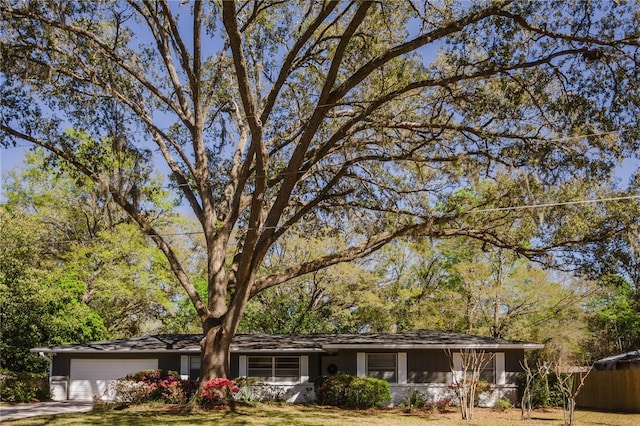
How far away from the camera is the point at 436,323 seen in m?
30.9

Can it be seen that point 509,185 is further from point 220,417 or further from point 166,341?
point 166,341

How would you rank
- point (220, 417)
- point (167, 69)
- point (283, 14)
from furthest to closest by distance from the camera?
point (167, 69) < point (283, 14) < point (220, 417)

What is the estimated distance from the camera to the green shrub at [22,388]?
20.8 m

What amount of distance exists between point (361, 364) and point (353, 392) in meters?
2.04

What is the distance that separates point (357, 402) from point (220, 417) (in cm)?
634

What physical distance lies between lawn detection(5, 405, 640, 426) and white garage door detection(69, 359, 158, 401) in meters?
5.85

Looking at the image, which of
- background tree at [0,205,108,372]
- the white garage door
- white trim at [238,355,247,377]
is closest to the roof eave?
white trim at [238,355,247,377]

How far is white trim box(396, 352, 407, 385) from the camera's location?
71.4ft

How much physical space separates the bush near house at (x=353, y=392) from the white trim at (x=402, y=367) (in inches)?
45.4

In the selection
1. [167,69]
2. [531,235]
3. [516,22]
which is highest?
[167,69]

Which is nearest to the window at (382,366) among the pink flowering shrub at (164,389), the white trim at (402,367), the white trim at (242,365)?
the white trim at (402,367)

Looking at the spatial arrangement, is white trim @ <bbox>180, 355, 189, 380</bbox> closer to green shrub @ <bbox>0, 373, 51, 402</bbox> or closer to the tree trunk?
green shrub @ <bbox>0, 373, 51, 402</bbox>

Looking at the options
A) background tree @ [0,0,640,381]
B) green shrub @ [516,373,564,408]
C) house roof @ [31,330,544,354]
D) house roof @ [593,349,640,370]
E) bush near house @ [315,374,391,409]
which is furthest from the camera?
house roof @ [593,349,640,370]

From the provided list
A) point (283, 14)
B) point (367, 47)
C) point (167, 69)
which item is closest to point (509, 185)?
point (367, 47)
